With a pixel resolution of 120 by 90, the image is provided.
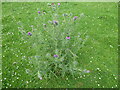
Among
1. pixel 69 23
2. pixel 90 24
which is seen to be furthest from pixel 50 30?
pixel 90 24

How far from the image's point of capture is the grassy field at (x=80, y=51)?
374 cm

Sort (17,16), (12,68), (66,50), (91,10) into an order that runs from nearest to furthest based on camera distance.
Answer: (66,50), (12,68), (17,16), (91,10)

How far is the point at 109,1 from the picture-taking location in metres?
8.85

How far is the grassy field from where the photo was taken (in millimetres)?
3735

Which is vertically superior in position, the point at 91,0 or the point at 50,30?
the point at 91,0

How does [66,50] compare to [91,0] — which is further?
[91,0]

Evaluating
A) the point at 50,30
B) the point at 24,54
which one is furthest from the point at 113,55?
the point at 24,54

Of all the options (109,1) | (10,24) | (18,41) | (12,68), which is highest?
(109,1)

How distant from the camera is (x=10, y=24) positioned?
6.20 m

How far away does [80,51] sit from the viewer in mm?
4742

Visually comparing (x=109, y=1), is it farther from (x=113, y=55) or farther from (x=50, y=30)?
(x=50, y=30)

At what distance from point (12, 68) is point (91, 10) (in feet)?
17.1

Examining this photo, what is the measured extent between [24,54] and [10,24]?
2265 mm

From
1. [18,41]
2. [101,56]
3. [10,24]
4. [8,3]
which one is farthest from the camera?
[8,3]
